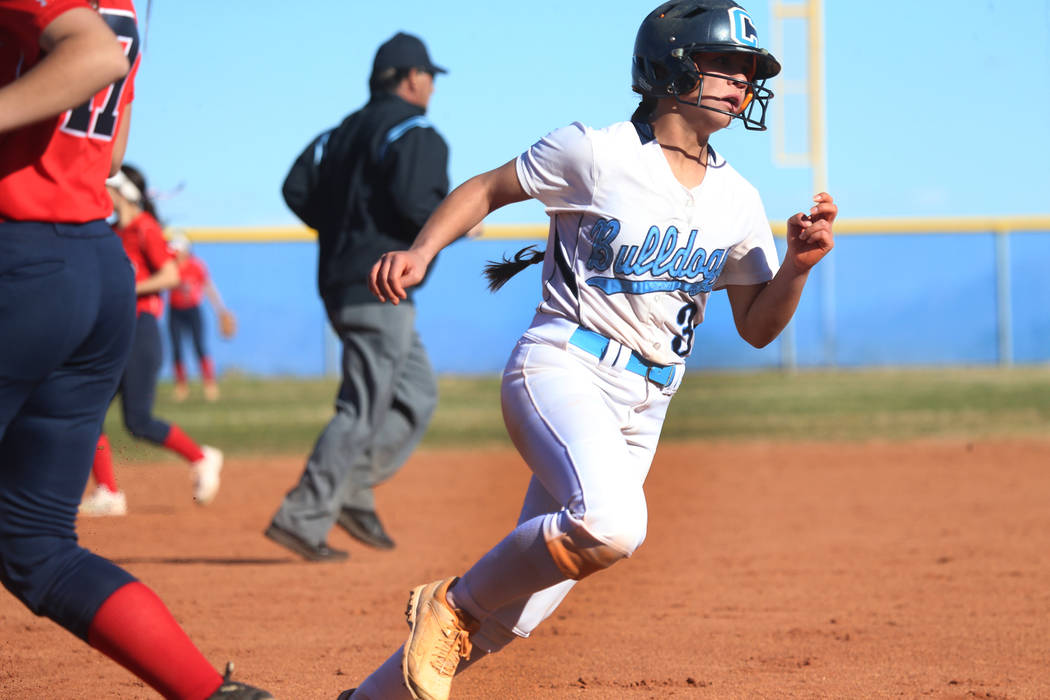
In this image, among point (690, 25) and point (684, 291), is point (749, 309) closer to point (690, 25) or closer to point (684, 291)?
point (684, 291)

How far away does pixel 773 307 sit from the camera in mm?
3205

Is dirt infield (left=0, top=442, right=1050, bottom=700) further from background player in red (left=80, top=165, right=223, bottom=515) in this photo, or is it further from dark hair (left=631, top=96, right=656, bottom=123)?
dark hair (left=631, top=96, right=656, bottom=123)

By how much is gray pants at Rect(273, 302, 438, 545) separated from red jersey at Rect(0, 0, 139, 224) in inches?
126

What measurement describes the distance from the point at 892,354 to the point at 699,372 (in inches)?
144

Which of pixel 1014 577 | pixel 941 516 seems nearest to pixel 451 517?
pixel 941 516

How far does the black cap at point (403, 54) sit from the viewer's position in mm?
6016

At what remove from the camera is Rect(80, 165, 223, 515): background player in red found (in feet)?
22.3

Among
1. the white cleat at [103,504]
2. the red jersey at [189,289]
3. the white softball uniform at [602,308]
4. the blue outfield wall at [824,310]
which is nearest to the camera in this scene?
the white softball uniform at [602,308]

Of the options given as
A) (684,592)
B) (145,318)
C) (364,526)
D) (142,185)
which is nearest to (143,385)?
(145,318)

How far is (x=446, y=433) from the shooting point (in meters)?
12.7

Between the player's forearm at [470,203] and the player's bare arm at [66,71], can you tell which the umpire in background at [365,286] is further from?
the player's bare arm at [66,71]

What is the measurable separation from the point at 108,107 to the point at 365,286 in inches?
126

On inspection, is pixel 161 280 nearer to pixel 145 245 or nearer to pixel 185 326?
pixel 145 245

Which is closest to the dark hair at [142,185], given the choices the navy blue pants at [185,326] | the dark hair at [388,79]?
the dark hair at [388,79]
